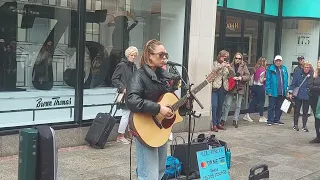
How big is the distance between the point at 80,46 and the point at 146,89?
3879mm

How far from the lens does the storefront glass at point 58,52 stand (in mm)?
7488

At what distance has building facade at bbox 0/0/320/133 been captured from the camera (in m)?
7.55

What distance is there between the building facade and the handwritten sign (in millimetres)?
3421

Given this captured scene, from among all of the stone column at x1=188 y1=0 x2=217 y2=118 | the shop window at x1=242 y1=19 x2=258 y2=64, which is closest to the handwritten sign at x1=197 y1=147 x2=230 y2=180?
the stone column at x1=188 y1=0 x2=217 y2=118

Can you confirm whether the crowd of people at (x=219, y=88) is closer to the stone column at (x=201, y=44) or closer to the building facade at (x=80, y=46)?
the stone column at (x=201, y=44)

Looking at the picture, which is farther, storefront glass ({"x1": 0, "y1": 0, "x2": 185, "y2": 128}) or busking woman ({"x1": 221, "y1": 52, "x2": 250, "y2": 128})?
busking woman ({"x1": 221, "y1": 52, "x2": 250, "y2": 128})

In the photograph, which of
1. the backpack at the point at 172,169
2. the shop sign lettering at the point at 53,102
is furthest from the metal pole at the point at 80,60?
the backpack at the point at 172,169

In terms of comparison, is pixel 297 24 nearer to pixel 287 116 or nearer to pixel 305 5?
pixel 305 5

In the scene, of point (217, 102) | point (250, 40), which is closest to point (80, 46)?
point (217, 102)

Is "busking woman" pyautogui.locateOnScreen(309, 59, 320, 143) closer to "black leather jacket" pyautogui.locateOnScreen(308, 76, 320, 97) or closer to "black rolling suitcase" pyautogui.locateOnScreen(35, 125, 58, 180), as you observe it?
"black leather jacket" pyautogui.locateOnScreen(308, 76, 320, 97)

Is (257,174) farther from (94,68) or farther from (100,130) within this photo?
(94,68)

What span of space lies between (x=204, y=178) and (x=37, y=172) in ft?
6.70

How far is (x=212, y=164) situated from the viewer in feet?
16.7

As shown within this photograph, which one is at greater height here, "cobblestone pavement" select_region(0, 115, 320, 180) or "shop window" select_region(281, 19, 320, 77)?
"shop window" select_region(281, 19, 320, 77)
